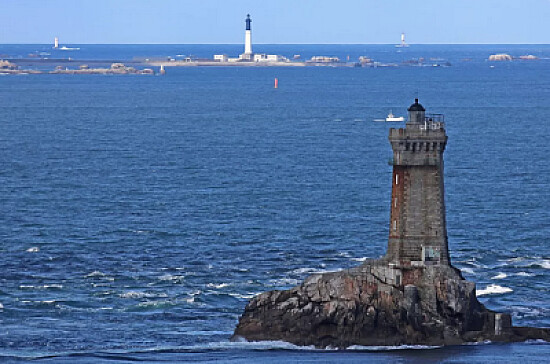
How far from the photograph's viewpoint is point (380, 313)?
68.4m

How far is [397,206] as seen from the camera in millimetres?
70875

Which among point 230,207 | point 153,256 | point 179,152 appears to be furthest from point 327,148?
point 153,256

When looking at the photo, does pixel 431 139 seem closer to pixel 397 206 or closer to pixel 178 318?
pixel 397 206

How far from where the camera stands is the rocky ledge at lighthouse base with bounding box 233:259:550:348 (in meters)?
68.2

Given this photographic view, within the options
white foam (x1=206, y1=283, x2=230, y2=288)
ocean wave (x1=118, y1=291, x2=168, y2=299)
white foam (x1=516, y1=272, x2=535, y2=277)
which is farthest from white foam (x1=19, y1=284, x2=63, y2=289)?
white foam (x1=516, y1=272, x2=535, y2=277)

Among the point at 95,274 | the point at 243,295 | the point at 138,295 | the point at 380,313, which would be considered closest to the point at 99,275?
the point at 95,274

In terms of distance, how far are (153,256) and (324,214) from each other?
2118 centimetres

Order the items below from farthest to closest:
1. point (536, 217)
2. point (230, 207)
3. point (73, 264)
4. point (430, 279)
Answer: point (230, 207) < point (536, 217) < point (73, 264) < point (430, 279)

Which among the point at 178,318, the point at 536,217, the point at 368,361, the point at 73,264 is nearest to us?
the point at 368,361

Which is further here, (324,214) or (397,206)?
(324,214)

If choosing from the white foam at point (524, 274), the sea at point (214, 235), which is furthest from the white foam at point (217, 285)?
the white foam at point (524, 274)

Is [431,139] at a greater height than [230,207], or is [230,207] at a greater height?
[431,139]

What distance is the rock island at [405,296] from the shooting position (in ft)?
224

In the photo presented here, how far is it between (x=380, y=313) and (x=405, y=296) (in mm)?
1618
